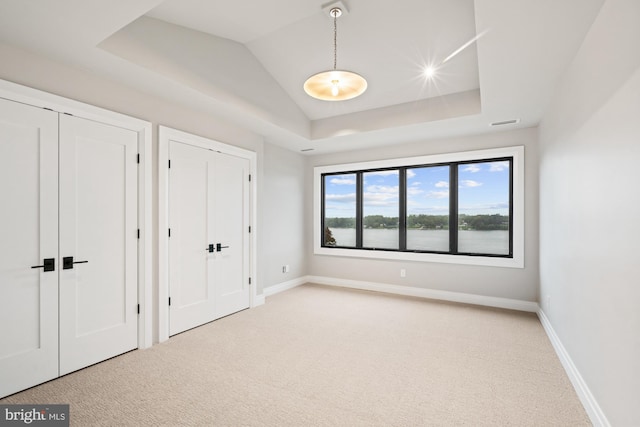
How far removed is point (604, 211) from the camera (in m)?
1.91

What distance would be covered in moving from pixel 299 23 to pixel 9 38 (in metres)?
2.49

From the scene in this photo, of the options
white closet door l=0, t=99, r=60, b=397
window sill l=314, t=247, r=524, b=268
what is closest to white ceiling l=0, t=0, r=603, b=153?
white closet door l=0, t=99, r=60, b=397

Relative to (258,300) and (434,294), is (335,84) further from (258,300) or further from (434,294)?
(434,294)

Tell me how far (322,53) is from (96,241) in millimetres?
3182

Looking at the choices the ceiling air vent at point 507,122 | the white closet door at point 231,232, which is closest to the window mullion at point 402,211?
the ceiling air vent at point 507,122

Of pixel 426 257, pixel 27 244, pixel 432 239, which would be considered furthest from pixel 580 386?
pixel 27 244

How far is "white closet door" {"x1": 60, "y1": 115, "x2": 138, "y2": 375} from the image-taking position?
260 centimetres

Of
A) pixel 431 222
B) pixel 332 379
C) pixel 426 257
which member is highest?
pixel 431 222

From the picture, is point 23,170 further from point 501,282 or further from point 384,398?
point 501,282

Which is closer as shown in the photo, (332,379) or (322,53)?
(332,379)

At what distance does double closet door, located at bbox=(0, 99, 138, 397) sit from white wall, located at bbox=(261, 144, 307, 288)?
230 centimetres

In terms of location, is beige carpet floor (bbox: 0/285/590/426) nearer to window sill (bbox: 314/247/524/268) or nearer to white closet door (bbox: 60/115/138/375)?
white closet door (bbox: 60/115/138/375)

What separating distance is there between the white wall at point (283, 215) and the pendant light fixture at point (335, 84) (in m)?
2.39

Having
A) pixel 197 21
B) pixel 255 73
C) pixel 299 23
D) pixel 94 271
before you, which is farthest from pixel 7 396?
pixel 299 23
